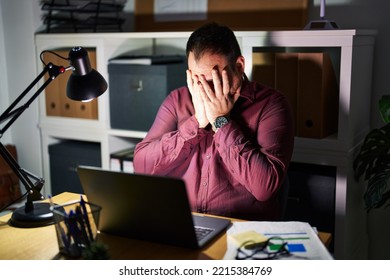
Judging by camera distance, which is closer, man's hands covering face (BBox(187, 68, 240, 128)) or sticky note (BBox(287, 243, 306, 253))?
sticky note (BBox(287, 243, 306, 253))

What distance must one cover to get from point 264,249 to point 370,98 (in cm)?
127

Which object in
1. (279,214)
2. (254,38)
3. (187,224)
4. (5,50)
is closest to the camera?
(187,224)

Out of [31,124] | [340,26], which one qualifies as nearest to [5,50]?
[31,124]

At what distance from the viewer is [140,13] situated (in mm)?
2582

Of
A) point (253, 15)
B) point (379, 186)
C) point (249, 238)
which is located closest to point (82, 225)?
point (249, 238)

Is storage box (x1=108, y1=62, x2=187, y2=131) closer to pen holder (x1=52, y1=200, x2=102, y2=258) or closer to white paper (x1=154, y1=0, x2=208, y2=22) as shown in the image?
white paper (x1=154, y1=0, x2=208, y2=22)

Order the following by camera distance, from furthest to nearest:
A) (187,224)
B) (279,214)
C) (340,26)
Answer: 1. (340,26)
2. (279,214)
3. (187,224)

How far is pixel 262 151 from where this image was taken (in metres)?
1.50

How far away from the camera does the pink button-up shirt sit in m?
1.48

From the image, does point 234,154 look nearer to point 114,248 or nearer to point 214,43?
point 214,43

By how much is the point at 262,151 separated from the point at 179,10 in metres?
1.21

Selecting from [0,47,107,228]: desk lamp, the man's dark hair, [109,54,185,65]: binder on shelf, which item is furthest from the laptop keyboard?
[109,54,185,65]: binder on shelf

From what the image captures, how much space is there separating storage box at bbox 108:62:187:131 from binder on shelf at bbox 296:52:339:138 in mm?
594
